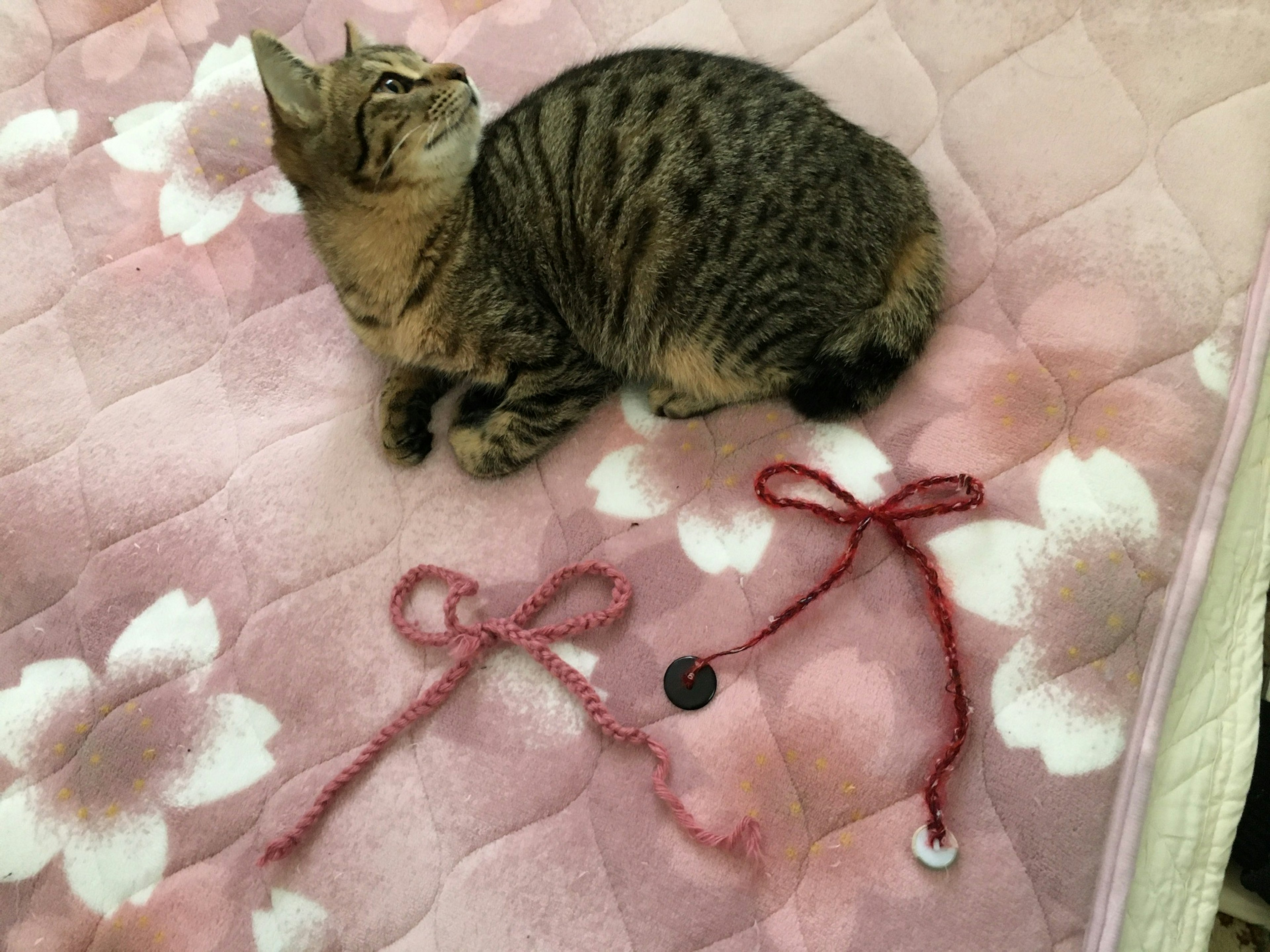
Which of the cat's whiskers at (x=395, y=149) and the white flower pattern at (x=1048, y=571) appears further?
the cat's whiskers at (x=395, y=149)

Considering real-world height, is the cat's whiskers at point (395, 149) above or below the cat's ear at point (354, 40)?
below

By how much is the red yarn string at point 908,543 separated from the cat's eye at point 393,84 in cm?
57

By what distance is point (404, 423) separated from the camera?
1.01 m

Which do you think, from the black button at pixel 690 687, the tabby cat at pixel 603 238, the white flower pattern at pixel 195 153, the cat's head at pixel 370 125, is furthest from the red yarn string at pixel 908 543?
the white flower pattern at pixel 195 153

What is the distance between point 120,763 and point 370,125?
2.35ft

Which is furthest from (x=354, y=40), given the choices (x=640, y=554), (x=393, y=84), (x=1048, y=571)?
(x=1048, y=571)

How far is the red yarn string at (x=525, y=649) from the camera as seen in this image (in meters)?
0.83

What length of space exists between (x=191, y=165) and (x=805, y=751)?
1074 millimetres

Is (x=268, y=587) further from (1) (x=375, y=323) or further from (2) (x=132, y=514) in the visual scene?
(1) (x=375, y=323)

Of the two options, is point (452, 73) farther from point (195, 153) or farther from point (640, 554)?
point (640, 554)

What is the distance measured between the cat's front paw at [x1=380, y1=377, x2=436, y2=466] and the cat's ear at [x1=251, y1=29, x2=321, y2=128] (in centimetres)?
30

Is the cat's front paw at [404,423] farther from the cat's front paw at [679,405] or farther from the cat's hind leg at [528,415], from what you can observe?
the cat's front paw at [679,405]

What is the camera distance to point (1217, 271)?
959mm

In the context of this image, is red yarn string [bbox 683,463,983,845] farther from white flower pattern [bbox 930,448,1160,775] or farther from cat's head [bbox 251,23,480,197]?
cat's head [bbox 251,23,480,197]
